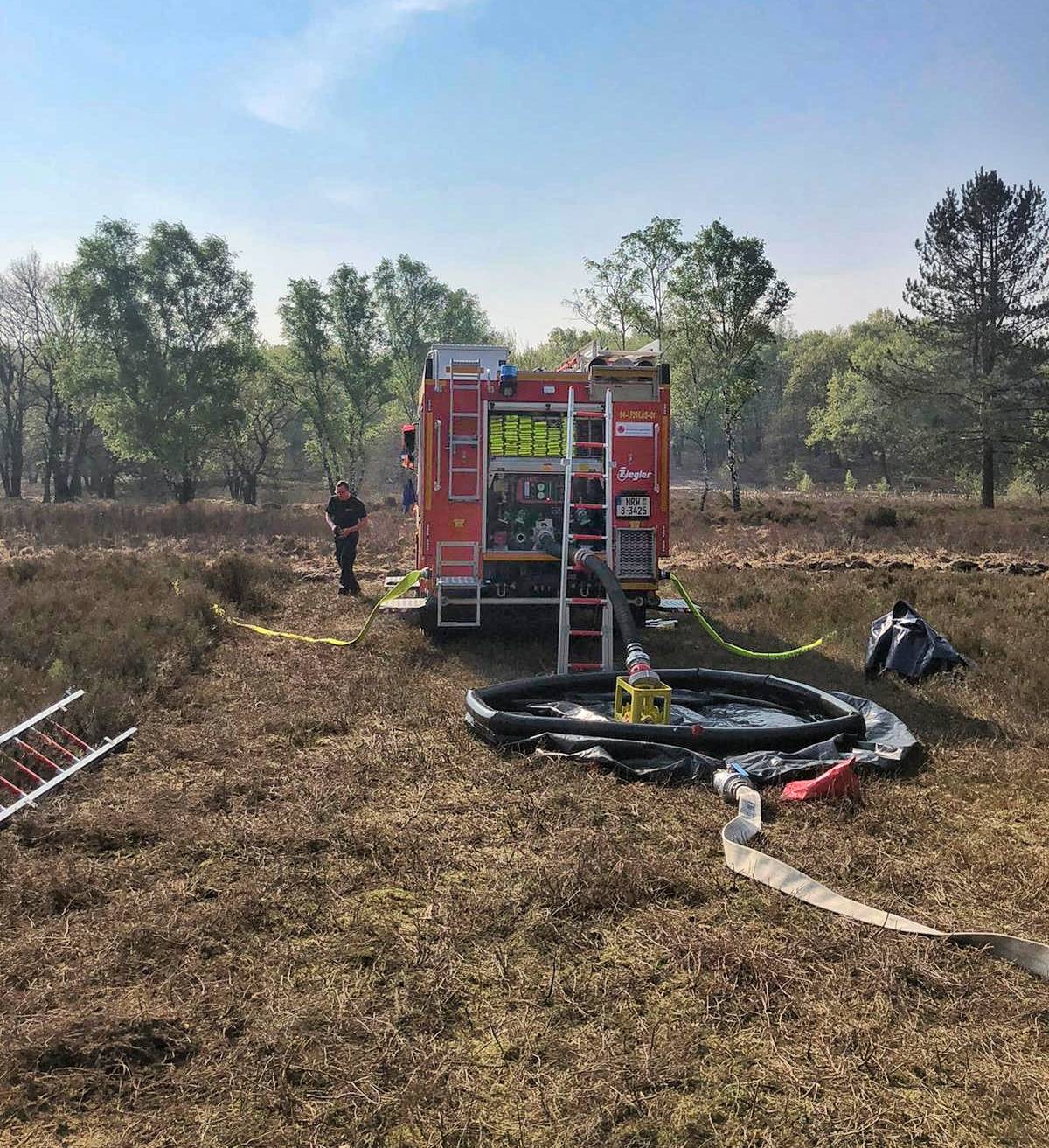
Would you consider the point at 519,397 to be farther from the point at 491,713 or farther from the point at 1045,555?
the point at 1045,555

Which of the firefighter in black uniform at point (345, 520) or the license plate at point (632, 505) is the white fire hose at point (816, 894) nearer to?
the license plate at point (632, 505)

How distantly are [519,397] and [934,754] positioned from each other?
514 centimetres

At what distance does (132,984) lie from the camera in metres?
2.92

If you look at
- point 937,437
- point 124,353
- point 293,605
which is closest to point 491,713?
point 293,605

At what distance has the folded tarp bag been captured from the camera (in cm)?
704

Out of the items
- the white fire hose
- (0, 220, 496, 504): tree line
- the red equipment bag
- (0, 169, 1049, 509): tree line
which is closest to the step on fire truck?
the red equipment bag

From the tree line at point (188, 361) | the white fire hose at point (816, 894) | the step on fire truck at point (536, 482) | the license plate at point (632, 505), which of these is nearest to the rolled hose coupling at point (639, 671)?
the white fire hose at point (816, 894)

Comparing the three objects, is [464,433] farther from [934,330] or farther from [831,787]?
[934,330]

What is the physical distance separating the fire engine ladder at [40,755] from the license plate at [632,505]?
4.94m

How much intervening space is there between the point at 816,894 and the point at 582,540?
5.23m

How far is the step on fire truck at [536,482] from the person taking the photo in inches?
323

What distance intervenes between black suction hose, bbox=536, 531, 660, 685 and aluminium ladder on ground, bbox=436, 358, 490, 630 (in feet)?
2.62

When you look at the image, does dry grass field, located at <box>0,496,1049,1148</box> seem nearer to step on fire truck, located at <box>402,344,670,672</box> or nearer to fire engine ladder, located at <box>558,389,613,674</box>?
fire engine ladder, located at <box>558,389,613,674</box>

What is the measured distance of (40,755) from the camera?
193 inches
